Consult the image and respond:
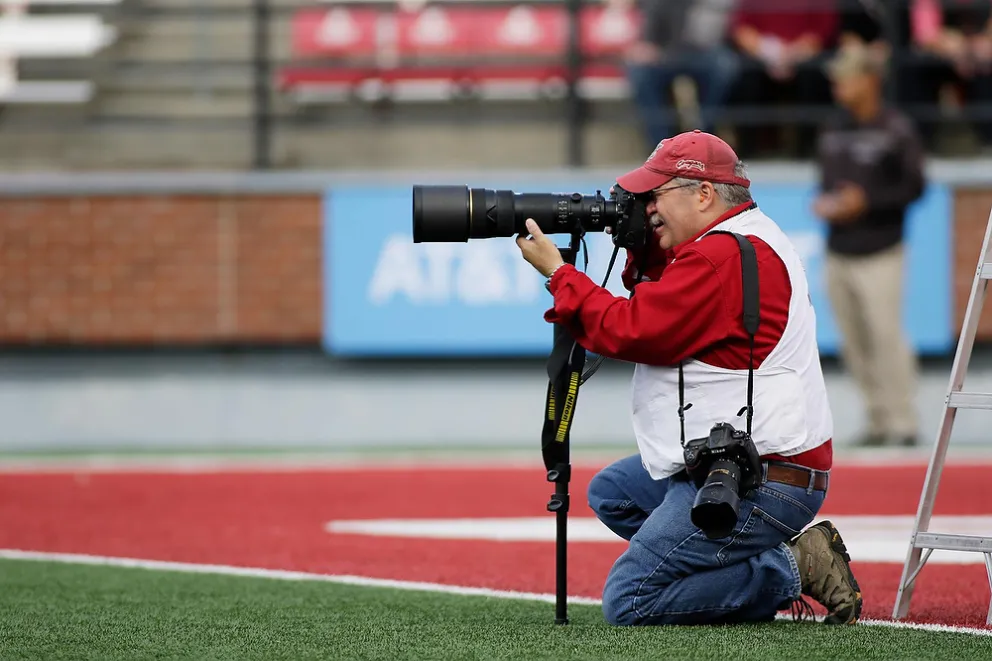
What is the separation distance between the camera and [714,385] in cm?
473

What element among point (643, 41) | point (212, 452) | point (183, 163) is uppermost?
point (643, 41)

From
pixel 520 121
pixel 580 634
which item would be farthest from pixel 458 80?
pixel 580 634

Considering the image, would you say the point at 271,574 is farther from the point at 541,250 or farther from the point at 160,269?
the point at 160,269

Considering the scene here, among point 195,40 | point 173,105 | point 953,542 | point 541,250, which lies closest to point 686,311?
point 541,250

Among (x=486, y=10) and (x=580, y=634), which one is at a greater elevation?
(x=486, y=10)

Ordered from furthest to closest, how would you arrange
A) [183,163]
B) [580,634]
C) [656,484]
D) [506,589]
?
[183,163], [506,589], [656,484], [580,634]

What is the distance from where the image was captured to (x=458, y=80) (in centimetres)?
1375

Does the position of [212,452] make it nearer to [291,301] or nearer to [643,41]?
[291,301]

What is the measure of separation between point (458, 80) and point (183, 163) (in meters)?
2.45

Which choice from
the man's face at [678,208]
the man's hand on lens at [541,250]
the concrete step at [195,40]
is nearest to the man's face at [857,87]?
the concrete step at [195,40]

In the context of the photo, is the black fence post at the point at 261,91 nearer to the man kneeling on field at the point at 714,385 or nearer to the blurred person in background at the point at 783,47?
the blurred person in background at the point at 783,47

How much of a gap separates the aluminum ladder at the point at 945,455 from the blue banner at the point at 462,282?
7.23m

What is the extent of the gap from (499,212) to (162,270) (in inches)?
327

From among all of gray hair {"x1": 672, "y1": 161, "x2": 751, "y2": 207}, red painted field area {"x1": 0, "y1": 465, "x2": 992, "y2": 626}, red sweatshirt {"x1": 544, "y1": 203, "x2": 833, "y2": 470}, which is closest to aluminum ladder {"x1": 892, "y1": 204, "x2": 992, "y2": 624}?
red painted field area {"x1": 0, "y1": 465, "x2": 992, "y2": 626}
